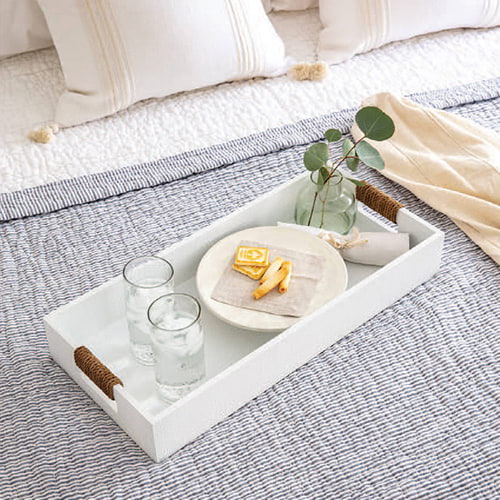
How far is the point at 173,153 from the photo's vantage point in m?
1.82

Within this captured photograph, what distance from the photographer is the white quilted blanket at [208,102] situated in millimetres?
1815

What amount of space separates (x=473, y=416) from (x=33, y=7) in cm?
133

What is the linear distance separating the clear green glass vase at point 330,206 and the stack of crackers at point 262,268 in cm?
13

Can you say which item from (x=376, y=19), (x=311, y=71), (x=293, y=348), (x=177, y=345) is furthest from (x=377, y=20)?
(x=177, y=345)

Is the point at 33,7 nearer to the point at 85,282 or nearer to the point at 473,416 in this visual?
the point at 85,282

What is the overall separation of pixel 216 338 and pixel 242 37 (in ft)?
2.67

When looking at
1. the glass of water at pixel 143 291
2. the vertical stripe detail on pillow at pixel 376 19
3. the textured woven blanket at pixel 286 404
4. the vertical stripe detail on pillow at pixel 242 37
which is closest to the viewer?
the textured woven blanket at pixel 286 404

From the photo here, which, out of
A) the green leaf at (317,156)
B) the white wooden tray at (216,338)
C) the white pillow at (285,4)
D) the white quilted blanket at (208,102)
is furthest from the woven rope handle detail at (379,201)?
the white pillow at (285,4)

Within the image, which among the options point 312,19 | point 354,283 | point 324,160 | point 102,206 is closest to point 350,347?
point 354,283

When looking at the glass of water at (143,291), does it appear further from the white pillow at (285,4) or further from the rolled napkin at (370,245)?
the white pillow at (285,4)

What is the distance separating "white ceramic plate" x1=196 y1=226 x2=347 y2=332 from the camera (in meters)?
1.38

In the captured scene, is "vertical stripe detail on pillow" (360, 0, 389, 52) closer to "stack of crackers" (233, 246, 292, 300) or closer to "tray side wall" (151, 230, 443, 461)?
"tray side wall" (151, 230, 443, 461)

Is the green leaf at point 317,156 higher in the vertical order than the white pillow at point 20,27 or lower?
higher

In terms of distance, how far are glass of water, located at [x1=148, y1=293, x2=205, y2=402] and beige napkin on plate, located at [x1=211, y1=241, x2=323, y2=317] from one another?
0.14 m
